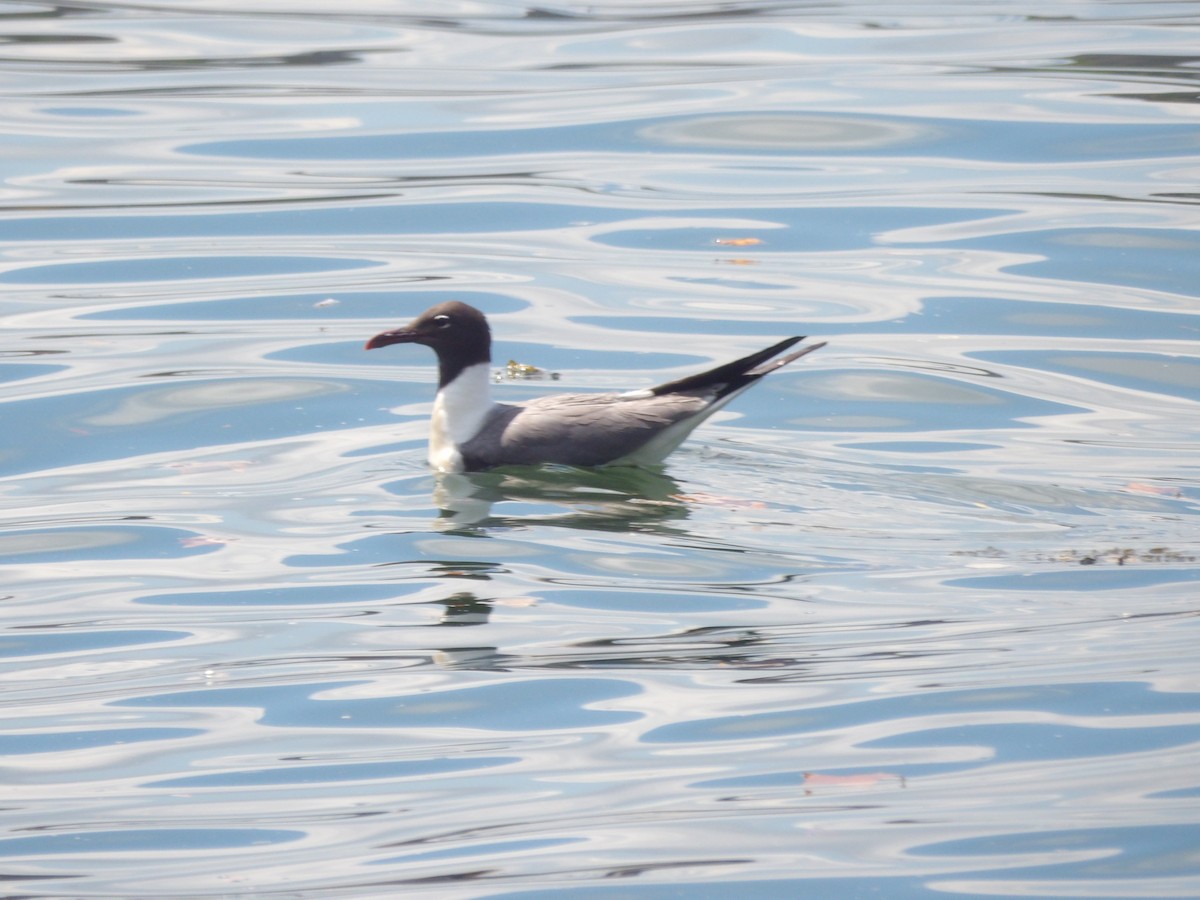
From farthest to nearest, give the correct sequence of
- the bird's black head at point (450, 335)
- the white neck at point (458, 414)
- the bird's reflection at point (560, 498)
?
the bird's black head at point (450, 335), the white neck at point (458, 414), the bird's reflection at point (560, 498)

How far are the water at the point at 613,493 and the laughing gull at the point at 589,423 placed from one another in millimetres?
179

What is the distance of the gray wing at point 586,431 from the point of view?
365 inches

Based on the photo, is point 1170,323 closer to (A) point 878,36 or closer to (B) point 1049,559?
(B) point 1049,559

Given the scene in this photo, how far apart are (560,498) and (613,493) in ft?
0.94

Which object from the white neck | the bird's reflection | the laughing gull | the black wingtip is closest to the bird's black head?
the white neck

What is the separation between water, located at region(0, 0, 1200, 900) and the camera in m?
5.46

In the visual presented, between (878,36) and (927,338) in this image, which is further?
(878,36)

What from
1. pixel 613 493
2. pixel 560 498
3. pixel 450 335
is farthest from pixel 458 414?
pixel 613 493

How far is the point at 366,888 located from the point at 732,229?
10350 mm

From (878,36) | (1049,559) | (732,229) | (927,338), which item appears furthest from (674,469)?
(878,36)

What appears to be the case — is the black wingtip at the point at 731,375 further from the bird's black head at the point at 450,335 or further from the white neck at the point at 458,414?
the bird's black head at the point at 450,335

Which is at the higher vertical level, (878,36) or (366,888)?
(878,36)

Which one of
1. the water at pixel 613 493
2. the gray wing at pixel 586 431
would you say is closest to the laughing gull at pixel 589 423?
the gray wing at pixel 586 431

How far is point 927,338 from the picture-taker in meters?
12.1
